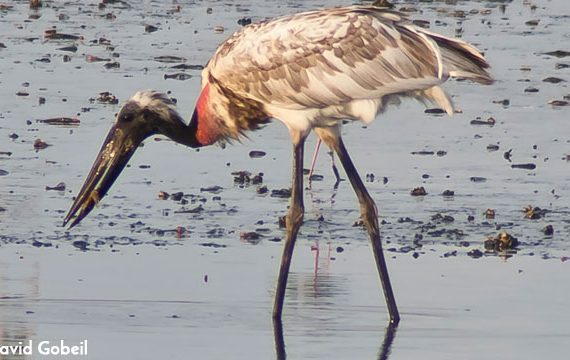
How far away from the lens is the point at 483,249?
11406 mm

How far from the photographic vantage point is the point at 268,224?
39.2 ft

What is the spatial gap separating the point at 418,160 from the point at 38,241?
3.81 m

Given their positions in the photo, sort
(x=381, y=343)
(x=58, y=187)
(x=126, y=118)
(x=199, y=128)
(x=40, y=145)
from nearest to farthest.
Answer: (x=381, y=343) → (x=126, y=118) → (x=199, y=128) → (x=58, y=187) → (x=40, y=145)

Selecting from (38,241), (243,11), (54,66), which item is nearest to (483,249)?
(38,241)

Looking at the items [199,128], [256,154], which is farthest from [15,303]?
[256,154]

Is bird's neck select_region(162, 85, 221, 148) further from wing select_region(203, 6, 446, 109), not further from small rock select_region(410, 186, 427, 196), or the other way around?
small rock select_region(410, 186, 427, 196)

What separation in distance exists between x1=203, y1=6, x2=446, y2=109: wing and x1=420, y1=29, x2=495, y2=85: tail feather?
0.10 meters

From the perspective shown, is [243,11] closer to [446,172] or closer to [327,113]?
[446,172]

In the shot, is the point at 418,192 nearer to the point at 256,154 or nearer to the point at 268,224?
the point at 268,224

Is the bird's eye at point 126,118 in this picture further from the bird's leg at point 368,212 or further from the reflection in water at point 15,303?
the bird's leg at point 368,212

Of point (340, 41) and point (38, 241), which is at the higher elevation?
point (340, 41)

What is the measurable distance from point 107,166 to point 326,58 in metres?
1.48

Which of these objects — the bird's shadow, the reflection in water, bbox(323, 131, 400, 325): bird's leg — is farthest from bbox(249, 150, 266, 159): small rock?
the bird's shadow

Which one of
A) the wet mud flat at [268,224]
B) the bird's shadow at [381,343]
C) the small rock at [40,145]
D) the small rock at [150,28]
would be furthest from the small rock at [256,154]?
the small rock at [150,28]
